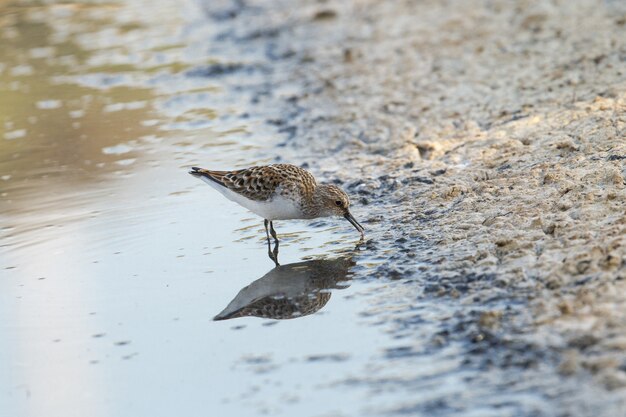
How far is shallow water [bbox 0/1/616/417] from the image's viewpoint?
5324 millimetres

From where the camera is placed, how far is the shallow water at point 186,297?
17.5 ft

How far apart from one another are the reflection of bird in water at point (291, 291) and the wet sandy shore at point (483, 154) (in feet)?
1.07

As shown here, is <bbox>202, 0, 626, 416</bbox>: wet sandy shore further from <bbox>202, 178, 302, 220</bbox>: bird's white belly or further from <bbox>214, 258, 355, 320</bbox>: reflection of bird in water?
<bbox>202, 178, 302, 220</bbox>: bird's white belly

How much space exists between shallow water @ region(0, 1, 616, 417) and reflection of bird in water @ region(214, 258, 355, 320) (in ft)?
0.06

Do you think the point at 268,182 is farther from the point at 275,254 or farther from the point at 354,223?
the point at 354,223

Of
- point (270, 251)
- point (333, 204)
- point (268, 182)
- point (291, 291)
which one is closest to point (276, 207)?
point (268, 182)

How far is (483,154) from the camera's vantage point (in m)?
9.13

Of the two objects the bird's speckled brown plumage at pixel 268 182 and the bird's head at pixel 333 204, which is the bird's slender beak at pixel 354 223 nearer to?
the bird's head at pixel 333 204

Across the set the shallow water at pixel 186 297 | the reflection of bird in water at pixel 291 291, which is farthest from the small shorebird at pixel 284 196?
the reflection of bird in water at pixel 291 291

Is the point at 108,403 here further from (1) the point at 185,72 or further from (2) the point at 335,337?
(1) the point at 185,72

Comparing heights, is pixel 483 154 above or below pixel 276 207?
below

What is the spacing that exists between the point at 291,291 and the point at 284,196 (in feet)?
3.82

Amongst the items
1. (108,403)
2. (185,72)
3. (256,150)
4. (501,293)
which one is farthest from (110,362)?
(185,72)

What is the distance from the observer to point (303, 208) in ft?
26.0
